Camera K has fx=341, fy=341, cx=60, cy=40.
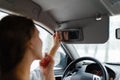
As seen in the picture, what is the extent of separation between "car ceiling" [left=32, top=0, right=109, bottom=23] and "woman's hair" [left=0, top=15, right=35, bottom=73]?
1249 mm

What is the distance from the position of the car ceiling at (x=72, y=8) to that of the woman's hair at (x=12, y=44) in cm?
125

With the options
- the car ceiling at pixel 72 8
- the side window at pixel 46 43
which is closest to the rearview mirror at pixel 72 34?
the car ceiling at pixel 72 8

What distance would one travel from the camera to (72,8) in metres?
3.30

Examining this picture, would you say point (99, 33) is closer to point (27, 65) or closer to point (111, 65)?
point (111, 65)

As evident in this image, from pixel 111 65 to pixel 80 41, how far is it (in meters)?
0.57

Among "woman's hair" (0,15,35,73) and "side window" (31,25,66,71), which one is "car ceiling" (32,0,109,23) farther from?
"woman's hair" (0,15,35,73)

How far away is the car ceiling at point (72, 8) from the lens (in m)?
3.09

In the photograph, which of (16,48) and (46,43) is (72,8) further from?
(16,48)

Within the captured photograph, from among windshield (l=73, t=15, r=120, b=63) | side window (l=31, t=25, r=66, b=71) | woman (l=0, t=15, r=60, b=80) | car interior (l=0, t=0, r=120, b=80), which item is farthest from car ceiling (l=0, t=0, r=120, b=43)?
woman (l=0, t=15, r=60, b=80)

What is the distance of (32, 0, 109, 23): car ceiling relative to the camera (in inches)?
122

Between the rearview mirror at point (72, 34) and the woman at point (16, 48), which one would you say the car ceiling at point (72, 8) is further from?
the woman at point (16, 48)

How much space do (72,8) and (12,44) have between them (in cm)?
157

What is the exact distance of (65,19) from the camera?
11.7 ft

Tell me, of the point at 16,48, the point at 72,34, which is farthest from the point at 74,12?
the point at 16,48
